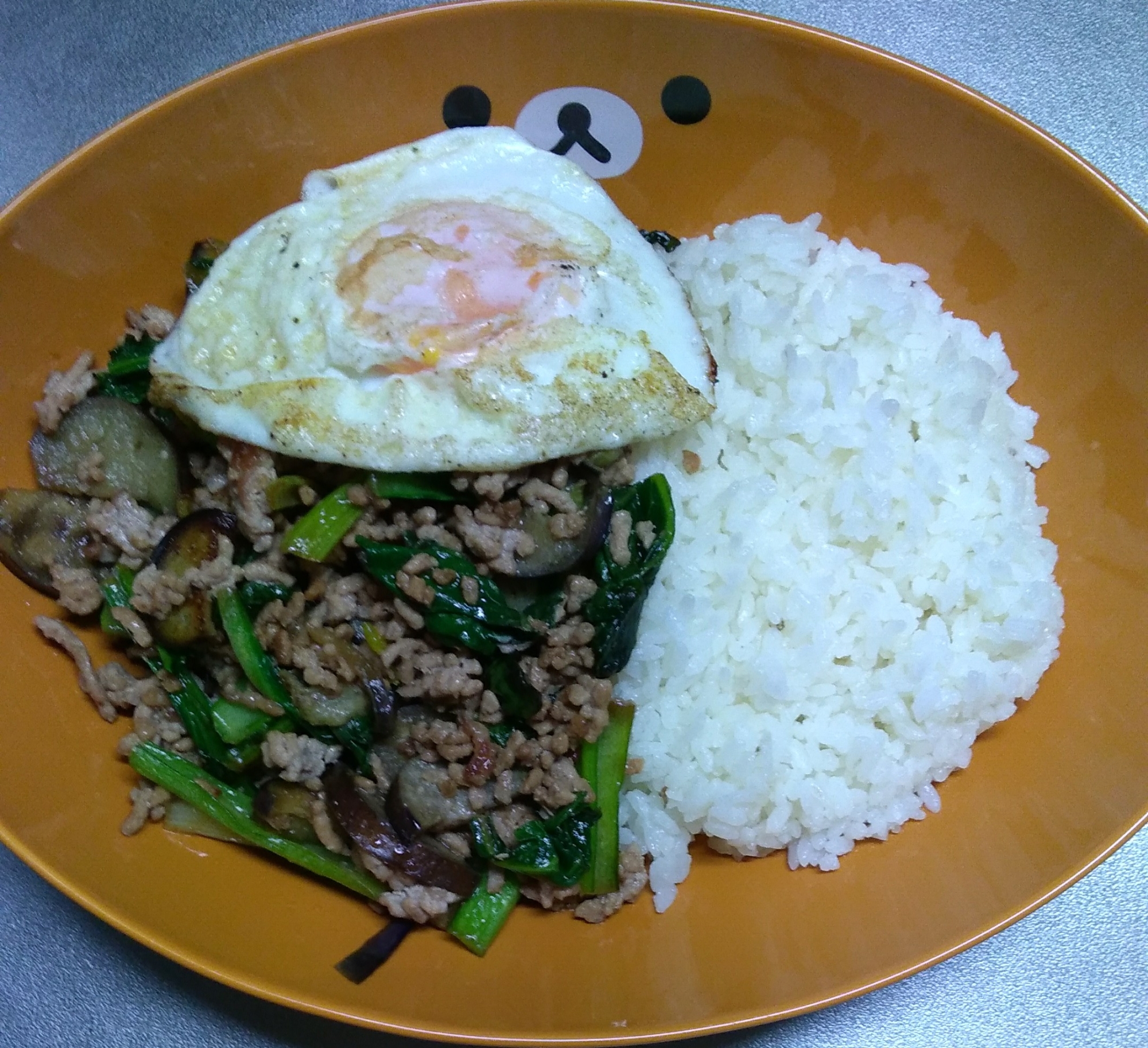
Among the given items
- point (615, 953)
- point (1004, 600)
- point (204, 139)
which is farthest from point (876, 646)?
point (204, 139)

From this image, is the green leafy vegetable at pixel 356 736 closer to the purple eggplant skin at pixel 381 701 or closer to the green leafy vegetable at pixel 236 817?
the purple eggplant skin at pixel 381 701

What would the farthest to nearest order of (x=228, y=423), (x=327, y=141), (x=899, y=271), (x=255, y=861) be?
1. (x=899, y=271)
2. (x=327, y=141)
3. (x=255, y=861)
4. (x=228, y=423)

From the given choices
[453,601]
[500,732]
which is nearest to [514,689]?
[500,732]

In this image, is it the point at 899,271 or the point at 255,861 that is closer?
the point at 255,861

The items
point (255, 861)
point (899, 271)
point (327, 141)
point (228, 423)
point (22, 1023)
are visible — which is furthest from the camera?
point (899, 271)

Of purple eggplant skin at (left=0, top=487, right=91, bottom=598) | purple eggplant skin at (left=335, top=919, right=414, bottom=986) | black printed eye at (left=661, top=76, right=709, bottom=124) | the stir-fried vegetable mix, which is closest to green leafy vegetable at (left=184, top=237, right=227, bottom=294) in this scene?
the stir-fried vegetable mix

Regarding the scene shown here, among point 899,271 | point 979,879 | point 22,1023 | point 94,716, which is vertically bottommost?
point 22,1023

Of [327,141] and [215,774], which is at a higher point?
[327,141]

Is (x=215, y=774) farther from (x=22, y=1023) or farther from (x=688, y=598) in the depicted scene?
(x=688, y=598)

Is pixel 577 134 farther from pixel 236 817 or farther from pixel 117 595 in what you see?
pixel 236 817
